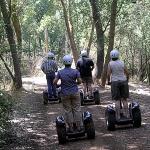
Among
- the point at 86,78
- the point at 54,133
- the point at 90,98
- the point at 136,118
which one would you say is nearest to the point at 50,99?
the point at 90,98

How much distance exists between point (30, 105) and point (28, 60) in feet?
66.0

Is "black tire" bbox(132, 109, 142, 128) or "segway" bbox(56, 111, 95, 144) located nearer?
"segway" bbox(56, 111, 95, 144)

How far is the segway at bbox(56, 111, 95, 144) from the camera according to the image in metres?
11.2

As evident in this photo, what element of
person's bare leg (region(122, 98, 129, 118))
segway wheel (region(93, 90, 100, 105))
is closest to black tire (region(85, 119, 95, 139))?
person's bare leg (region(122, 98, 129, 118))

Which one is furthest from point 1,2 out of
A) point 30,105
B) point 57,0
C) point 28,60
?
point 57,0

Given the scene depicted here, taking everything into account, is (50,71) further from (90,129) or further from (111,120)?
(90,129)

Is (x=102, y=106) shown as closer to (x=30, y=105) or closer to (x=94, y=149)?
(x=30, y=105)

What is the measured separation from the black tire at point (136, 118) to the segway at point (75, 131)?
1380 mm

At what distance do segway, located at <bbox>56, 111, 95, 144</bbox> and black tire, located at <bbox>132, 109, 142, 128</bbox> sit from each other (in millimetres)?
1380

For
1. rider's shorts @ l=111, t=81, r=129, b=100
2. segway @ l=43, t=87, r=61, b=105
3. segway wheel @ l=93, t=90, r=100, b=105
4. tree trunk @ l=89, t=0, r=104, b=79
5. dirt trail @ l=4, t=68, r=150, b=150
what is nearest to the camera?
dirt trail @ l=4, t=68, r=150, b=150

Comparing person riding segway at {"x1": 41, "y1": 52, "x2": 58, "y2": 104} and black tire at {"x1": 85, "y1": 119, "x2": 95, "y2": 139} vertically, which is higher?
person riding segway at {"x1": 41, "y1": 52, "x2": 58, "y2": 104}

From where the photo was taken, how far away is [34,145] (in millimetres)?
11430

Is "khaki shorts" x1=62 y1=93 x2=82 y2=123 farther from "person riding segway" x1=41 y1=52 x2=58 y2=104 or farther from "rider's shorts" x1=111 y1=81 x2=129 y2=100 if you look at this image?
"person riding segway" x1=41 y1=52 x2=58 y2=104

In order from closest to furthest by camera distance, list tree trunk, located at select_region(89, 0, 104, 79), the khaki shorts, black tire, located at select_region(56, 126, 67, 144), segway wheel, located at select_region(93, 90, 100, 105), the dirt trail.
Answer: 1. the dirt trail
2. black tire, located at select_region(56, 126, 67, 144)
3. the khaki shorts
4. segway wheel, located at select_region(93, 90, 100, 105)
5. tree trunk, located at select_region(89, 0, 104, 79)
